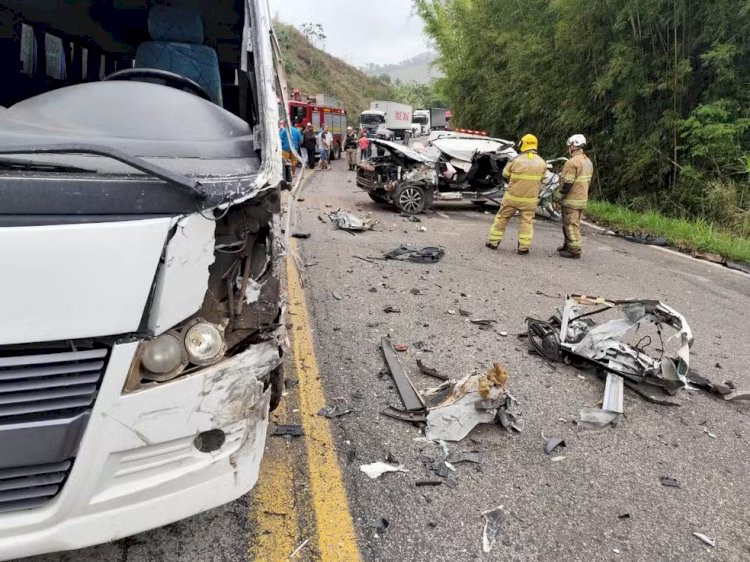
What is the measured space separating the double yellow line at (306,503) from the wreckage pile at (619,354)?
1589 mm

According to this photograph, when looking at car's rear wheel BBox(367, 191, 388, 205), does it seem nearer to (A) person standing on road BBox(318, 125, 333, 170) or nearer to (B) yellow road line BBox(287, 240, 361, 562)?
(B) yellow road line BBox(287, 240, 361, 562)

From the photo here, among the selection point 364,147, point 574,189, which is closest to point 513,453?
point 574,189

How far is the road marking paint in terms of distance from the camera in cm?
211

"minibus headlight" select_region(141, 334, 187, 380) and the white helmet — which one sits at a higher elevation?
the white helmet

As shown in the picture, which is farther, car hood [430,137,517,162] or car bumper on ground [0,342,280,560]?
car hood [430,137,517,162]

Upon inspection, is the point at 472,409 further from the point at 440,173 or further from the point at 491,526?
the point at 440,173

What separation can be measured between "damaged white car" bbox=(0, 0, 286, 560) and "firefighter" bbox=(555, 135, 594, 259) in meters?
6.41

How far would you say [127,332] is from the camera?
1.59 metres


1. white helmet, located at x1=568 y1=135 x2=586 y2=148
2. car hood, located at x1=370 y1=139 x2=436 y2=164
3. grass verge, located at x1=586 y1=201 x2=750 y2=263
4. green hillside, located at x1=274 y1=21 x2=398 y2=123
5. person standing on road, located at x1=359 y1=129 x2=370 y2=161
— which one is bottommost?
grass verge, located at x1=586 y1=201 x2=750 y2=263

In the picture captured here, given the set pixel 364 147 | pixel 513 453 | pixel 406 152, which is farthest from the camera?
pixel 364 147

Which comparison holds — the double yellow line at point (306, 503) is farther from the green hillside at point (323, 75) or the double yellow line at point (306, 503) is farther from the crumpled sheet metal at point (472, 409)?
the green hillside at point (323, 75)

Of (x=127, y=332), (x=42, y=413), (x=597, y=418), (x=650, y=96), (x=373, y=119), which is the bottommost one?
(x=597, y=418)

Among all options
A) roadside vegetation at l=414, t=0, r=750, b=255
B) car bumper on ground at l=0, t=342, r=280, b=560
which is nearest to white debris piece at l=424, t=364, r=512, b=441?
car bumper on ground at l=0, t=342, r=280, b=560

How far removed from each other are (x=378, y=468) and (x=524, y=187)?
5.88 meters
